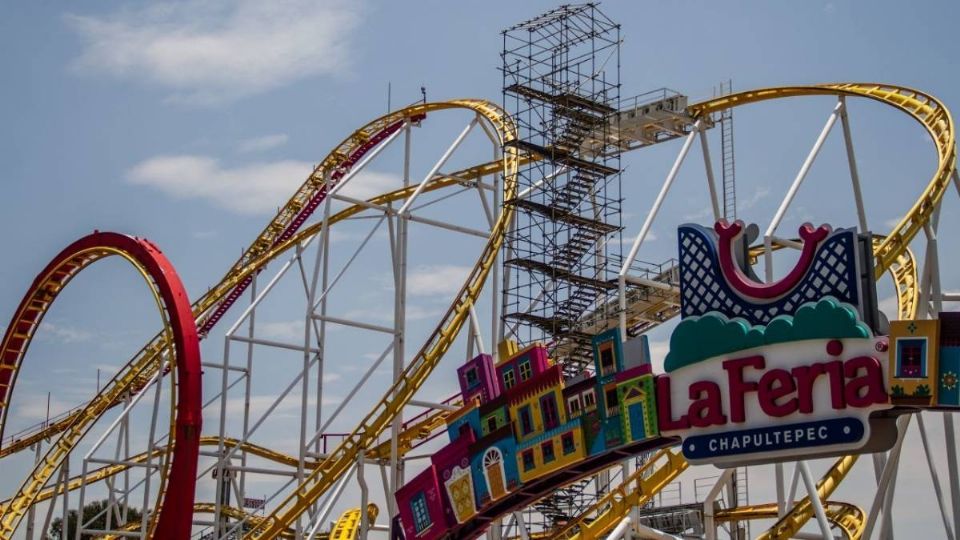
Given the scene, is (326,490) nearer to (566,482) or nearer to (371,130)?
(566,482)

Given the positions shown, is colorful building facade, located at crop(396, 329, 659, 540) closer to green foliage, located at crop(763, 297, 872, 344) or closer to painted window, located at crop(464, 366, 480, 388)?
painted window, located at crop(464, 366, 480, 388)

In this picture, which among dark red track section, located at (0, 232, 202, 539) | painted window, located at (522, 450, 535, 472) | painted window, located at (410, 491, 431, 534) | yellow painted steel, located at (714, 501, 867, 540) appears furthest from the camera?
yellow painted steel, located at (714, 501, 867, 540)

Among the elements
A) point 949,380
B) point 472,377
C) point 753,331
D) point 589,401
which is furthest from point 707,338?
point 472,377

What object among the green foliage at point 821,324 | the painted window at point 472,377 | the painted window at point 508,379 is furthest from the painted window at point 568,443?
the green foliage at point 821,324

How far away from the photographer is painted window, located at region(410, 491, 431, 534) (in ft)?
63.5

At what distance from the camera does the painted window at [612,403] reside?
16703 millimetres

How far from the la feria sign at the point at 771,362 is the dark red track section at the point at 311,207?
466 inches

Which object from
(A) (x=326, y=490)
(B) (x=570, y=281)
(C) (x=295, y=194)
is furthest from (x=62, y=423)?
(B) (x=570, y=281)

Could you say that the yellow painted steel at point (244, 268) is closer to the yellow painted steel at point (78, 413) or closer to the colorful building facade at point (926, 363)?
the yellow painted steel at point (78, 413)

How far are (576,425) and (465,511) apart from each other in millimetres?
2321

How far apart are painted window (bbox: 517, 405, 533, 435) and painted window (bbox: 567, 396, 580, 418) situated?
2.30ft

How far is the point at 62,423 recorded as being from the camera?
33125 mm

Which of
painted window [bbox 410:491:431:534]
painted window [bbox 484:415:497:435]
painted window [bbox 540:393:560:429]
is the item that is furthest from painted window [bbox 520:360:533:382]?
painted window [bbox 410:491:431:534]

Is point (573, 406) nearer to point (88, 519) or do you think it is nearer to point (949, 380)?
point (949, 380)
